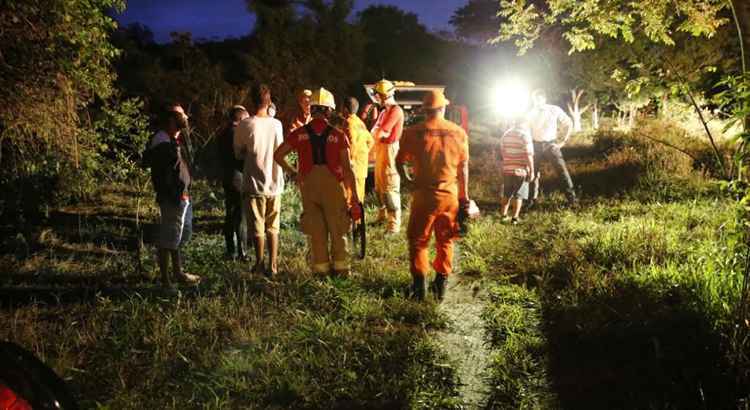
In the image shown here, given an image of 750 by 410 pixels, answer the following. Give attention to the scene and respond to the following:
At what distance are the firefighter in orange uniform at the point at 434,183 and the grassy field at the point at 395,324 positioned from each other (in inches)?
18.4

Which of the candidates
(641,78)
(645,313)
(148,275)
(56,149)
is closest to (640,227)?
(645,313)

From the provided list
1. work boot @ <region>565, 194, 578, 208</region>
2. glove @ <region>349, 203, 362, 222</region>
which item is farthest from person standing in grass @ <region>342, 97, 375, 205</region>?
work boot @ <region>565, 194, 578, 208</region>

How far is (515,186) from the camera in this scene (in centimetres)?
828

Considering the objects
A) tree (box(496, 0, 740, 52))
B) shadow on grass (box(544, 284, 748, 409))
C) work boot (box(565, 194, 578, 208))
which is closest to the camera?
shadow on grass (box(544, 284, 748, 409))

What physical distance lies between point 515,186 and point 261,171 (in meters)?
4.23

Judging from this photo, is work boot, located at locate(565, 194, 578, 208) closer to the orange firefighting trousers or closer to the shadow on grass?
the shadow on grass

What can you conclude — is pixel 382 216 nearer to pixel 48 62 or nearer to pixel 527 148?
pixel 527 148

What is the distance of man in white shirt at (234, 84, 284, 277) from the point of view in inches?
230

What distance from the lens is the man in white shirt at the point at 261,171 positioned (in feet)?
19.2

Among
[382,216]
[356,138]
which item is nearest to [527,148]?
[382,216]

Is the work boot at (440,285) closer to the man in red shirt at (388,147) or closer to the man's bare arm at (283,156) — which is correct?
the man's bare arm at (283,156)

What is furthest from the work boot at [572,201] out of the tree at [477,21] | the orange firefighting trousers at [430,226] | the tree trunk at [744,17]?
the tree at [477,21]

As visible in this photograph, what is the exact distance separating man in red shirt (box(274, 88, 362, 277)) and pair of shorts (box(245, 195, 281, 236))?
2.17 feet

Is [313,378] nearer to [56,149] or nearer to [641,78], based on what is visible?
[641,78]
